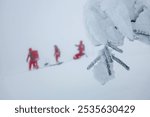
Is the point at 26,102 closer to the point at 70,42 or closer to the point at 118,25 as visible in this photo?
the point at 70,42

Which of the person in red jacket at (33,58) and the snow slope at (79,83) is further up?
the person in red jacket at (33,58)

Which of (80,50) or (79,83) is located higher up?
(80,50)

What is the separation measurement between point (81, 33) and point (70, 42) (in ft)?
0.29

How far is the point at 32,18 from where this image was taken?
1538 mm

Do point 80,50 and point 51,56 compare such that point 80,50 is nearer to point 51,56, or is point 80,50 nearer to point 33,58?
point 51,56

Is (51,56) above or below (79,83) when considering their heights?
above

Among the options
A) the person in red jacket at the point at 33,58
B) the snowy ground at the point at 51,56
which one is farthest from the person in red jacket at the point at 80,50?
the person in red jacket at the point at 33,58

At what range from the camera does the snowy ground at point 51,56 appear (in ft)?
4.97

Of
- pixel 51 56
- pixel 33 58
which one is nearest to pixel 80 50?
pixel 51 56

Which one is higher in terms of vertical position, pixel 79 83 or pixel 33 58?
pixel 33 58

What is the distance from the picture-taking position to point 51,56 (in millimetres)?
1561

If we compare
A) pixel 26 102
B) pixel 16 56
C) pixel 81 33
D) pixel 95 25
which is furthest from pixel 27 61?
pixel 95 25

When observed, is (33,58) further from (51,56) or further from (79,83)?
(79,83)

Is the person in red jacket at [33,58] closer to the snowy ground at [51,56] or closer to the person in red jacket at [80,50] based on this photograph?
the snowy ground at [51,56]
